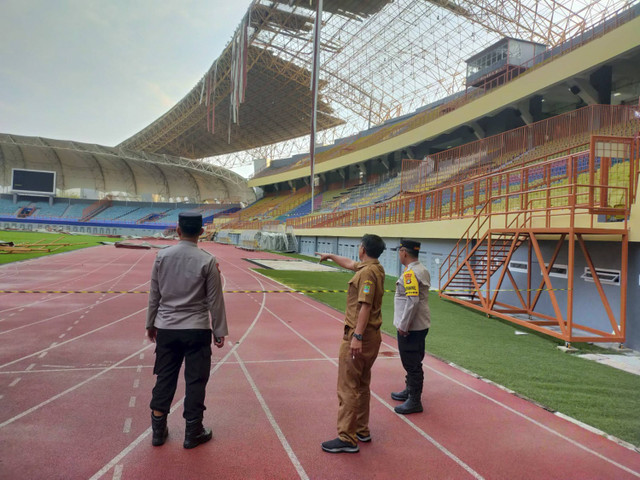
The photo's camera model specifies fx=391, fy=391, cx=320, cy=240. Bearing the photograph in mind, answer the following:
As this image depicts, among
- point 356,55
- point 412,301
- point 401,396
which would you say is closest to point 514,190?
point 401,396

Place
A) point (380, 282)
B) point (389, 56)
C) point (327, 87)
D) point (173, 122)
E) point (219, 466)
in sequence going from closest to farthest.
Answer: point (219, 466), point (380, 282), point (389, 56), point (327, 87), point (173, 122)

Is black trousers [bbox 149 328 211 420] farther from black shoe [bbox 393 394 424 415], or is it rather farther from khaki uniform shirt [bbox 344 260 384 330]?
black shoe [bbox 393 394 424 415]

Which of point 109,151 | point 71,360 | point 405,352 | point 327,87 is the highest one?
point 327,87

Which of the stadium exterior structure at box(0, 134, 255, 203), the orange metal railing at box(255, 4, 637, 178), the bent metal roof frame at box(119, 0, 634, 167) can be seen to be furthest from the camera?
the stadium exterior structure at box(0, 134, 255, 203)

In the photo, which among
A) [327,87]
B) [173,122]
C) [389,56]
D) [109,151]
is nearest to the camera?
[389,56]

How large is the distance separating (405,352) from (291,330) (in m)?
4.36

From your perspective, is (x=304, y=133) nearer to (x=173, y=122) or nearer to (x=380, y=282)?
(x=173, y=122)

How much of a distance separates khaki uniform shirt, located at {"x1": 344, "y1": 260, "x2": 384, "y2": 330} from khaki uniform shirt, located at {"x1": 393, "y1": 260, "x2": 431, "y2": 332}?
0.73m

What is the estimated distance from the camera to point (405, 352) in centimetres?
446

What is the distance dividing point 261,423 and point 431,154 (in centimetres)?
2746

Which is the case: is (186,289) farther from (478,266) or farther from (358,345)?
(478,266)

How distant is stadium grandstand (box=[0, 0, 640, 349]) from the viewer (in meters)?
8.71

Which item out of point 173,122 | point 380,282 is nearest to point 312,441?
point 380,282

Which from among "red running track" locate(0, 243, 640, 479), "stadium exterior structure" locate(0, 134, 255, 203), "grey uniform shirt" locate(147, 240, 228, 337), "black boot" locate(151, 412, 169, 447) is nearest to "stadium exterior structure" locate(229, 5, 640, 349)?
"red running track" locate(0, 243, 640, 479)
